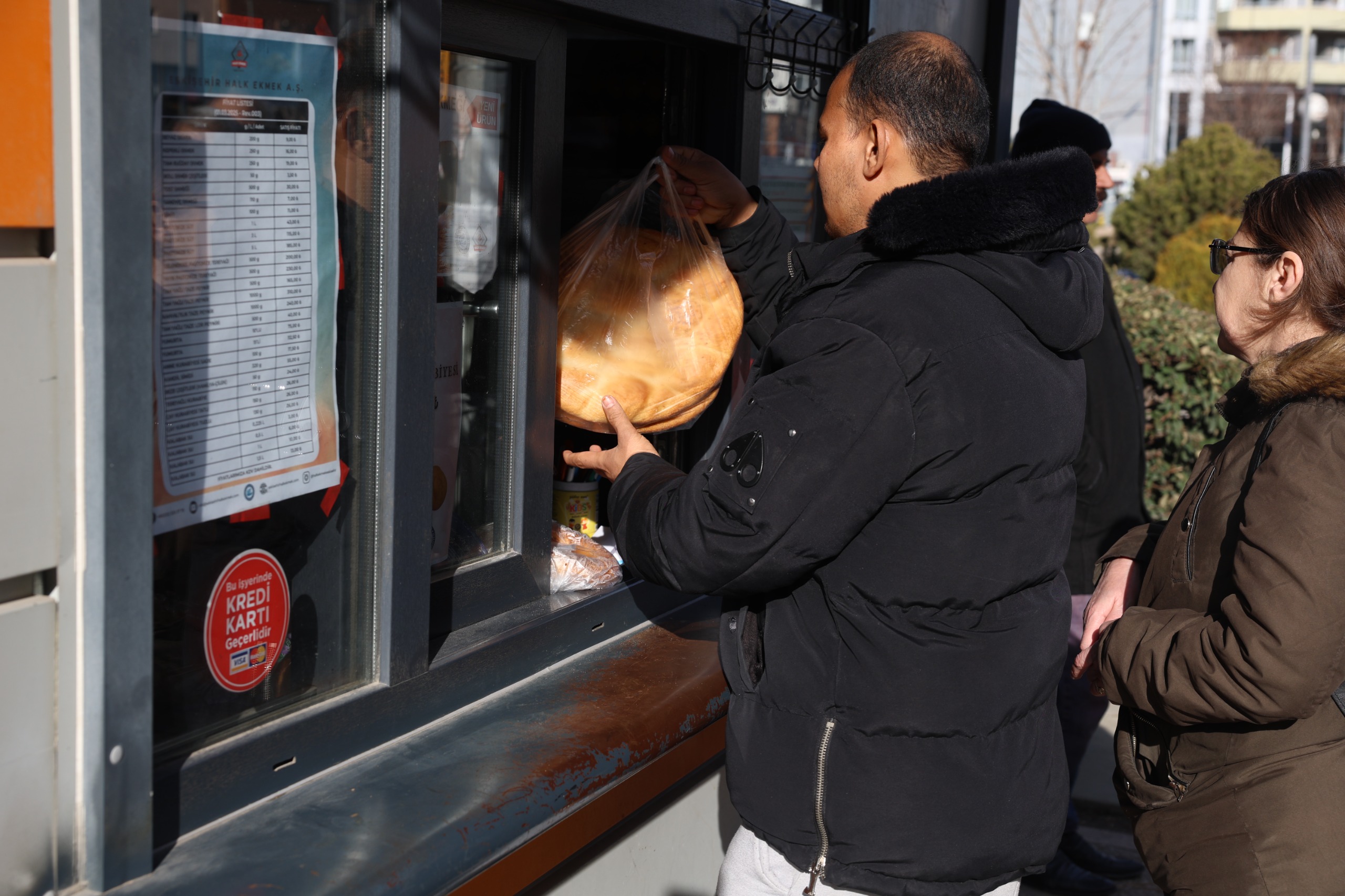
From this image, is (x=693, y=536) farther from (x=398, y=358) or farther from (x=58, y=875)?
(x=58, y=875)

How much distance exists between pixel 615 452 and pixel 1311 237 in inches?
45.4

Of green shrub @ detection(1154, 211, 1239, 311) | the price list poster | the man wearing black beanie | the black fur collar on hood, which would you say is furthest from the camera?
green shrub @ detection(1154, 211, 1239, 311)

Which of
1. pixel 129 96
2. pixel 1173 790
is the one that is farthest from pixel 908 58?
pixel 1173 790

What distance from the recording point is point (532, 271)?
2.28 meters

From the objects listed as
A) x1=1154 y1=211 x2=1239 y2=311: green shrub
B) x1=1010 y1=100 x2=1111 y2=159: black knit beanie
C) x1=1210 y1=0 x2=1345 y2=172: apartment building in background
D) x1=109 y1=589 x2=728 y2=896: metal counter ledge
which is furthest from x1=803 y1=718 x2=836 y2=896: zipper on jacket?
x1=1210 y1=0 x2=1345 y2=172: apartment building in background

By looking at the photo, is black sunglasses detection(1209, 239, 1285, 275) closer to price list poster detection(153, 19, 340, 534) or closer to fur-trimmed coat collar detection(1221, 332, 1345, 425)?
fur-trimmed coat collar detection(1221, 332, 1345, 425)

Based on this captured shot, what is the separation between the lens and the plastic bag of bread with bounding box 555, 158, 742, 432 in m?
2.30

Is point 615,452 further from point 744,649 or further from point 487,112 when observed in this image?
point 487,112

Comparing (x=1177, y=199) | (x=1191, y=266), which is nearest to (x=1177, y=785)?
(x=1191, y=266)

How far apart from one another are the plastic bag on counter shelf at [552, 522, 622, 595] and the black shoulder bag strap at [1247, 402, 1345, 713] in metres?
1.30

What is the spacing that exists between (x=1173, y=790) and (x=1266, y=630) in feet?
1.42

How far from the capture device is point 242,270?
1603mm

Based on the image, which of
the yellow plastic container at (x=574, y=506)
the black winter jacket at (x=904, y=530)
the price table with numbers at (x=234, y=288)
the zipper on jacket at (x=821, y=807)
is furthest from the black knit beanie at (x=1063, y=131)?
the price table with numbers at (x=234, y=288)

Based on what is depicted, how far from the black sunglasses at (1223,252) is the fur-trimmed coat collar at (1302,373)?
0.54 ft
